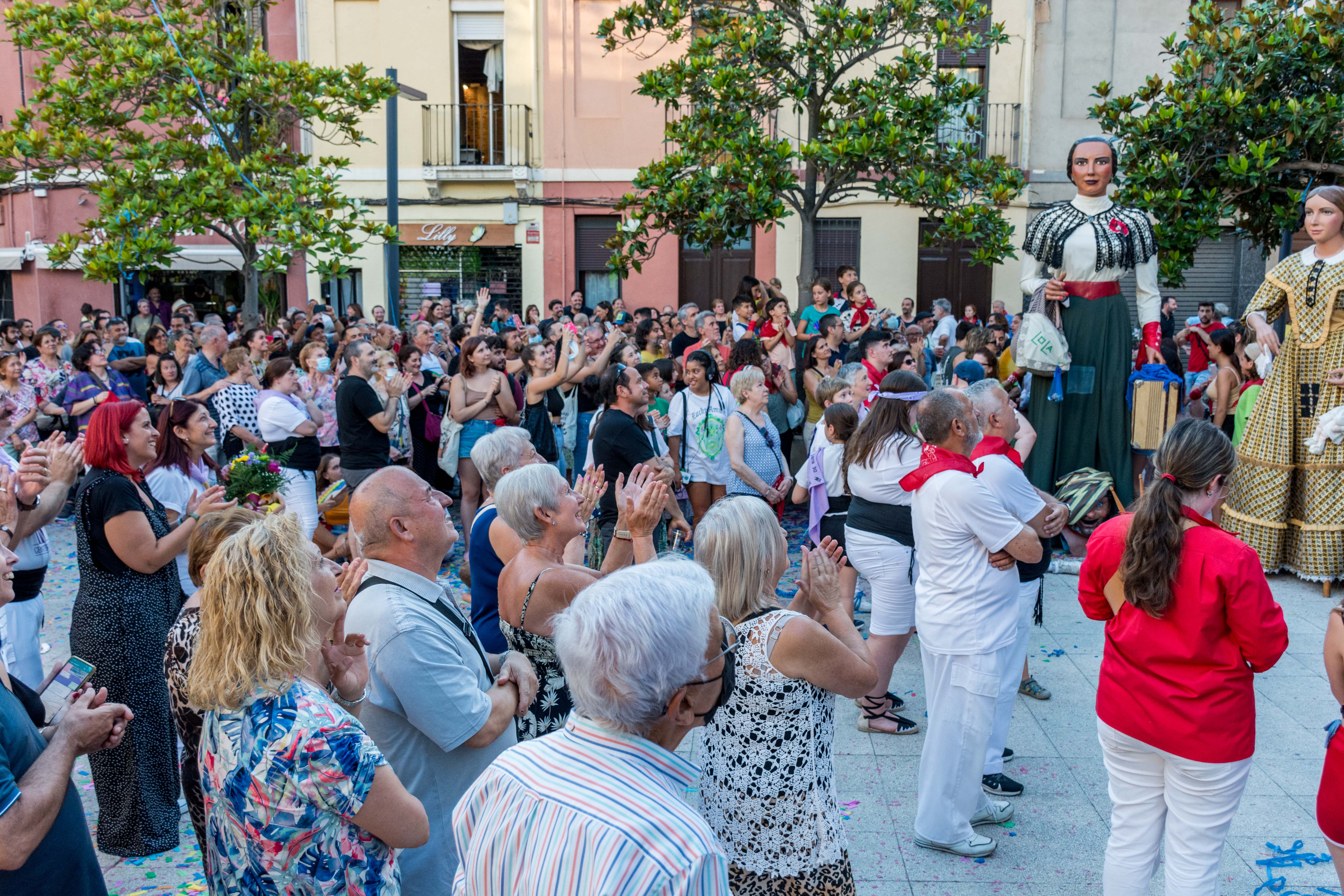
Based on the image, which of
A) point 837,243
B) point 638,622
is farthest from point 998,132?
point 638,622

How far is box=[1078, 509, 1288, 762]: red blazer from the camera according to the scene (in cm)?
302

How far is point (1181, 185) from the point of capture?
8.68m

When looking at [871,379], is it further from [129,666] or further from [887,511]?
[129,666]

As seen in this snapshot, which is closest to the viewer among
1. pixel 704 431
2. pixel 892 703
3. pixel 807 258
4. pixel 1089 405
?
pixel 892 703

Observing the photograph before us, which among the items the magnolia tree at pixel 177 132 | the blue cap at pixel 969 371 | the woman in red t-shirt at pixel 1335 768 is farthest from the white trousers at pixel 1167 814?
the magnolia tree at pixel 177 132

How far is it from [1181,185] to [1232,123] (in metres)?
0.62

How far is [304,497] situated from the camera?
7.36m

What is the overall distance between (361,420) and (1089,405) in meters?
5.01

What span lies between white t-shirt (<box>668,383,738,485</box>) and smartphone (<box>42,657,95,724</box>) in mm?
5207

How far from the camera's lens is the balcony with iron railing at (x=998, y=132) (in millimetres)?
18594

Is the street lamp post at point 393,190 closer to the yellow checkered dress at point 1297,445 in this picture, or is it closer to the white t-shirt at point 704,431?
the white t-shirt at point 704,431

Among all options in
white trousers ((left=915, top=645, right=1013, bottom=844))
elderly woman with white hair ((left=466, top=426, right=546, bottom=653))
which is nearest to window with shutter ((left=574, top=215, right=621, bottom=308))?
elderly woman with white hair ((left=466, top=426, right=546, bottom=653))

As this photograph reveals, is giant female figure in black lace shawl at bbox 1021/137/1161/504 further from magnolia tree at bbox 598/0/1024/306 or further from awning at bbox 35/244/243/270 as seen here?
awning at bbox 35/244/243/270

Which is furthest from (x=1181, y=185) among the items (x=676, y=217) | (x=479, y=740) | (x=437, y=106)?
(x=437, y=106)
